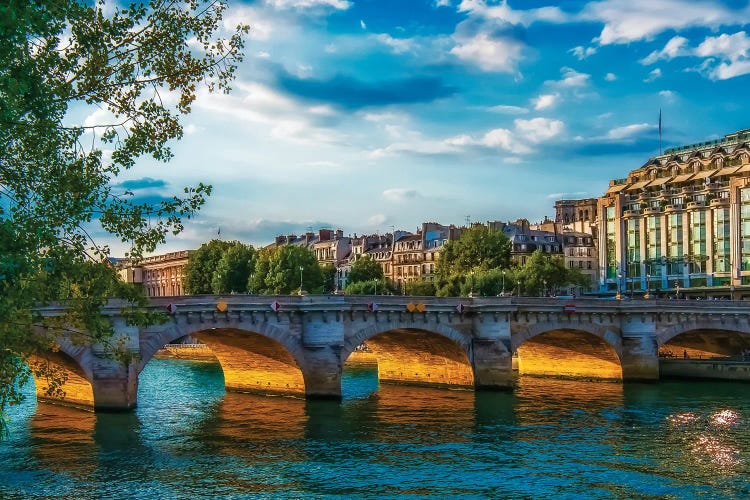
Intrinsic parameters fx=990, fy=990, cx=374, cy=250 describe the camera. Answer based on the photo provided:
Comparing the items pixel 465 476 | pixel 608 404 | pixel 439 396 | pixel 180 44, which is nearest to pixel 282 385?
pixel 439 396

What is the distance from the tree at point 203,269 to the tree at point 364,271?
763 inches

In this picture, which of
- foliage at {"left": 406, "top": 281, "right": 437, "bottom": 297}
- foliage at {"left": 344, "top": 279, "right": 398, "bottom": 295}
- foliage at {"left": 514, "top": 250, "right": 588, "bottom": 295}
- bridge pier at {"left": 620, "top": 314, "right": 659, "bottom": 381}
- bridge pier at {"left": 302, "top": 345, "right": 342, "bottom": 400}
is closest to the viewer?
bridge pier at {"left": 302, "top": 345, "right": 342, "bottom": 400}

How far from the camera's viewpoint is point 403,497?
36.7 meters

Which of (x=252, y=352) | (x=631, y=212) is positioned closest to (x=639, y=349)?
(x=252, y=352)

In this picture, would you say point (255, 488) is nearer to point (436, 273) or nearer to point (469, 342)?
point (469, 342)

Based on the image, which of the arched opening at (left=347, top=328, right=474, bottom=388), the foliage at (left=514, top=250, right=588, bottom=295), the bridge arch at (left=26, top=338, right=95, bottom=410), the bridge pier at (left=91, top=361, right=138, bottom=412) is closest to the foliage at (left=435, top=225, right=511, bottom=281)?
the foliage at (left=514, top=250, right=588, bottom=295)

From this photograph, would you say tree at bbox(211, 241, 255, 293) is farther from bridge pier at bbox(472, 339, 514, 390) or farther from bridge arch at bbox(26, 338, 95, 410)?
bridge arch at bbox(26, 338, 95, 410)

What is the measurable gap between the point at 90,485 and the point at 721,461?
26.3 metres

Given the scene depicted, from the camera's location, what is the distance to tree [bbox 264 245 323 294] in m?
124

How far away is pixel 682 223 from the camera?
12175cm

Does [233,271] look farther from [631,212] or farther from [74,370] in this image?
[74,370]

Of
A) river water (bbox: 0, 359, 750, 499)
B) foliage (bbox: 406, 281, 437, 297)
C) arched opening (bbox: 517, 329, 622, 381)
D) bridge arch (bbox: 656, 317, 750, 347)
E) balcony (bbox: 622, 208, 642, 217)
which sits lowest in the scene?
river water (bbox: 0, 359, 750, 499)

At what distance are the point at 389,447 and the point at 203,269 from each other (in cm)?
9938

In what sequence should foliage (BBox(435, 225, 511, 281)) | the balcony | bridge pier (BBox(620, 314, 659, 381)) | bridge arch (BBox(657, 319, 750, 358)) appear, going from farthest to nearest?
1. foliage (BBox(435, 225, 511, 281))
2. the balcony
3. bridge arch (BBox(657, 319, 750, 358))
4. bridge pier (BBox(620, 314, 659, 381))
